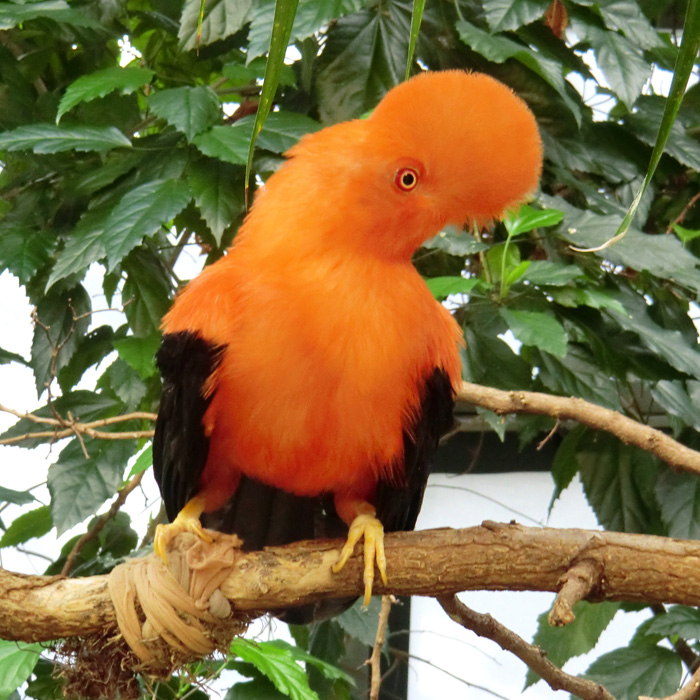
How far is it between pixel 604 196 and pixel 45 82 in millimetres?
1250

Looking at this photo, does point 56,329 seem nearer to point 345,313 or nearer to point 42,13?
point 42,13

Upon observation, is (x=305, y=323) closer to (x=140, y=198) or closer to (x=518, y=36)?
(x=140, y=198)

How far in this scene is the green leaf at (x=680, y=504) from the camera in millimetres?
1738

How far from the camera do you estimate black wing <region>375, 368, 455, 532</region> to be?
3.76 feet

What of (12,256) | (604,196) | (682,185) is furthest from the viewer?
(682,185)

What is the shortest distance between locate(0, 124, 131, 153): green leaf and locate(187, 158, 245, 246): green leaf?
14cm

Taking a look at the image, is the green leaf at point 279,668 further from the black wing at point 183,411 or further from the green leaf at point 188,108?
the green leaf at point 188,108

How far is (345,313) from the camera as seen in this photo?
100cm

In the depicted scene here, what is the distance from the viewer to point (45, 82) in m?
1.92

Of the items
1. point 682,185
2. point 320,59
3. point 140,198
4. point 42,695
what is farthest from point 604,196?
point 42,695

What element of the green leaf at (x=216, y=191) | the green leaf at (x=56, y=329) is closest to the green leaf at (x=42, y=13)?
the green leaf at (x=216, y=191)

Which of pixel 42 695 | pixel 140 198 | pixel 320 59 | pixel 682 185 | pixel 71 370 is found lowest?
pixel 42 695

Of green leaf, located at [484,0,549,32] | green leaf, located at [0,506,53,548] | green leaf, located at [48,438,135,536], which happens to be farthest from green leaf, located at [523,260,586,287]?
green leaf, located at [0,506,53,548]

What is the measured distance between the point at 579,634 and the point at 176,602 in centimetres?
107
